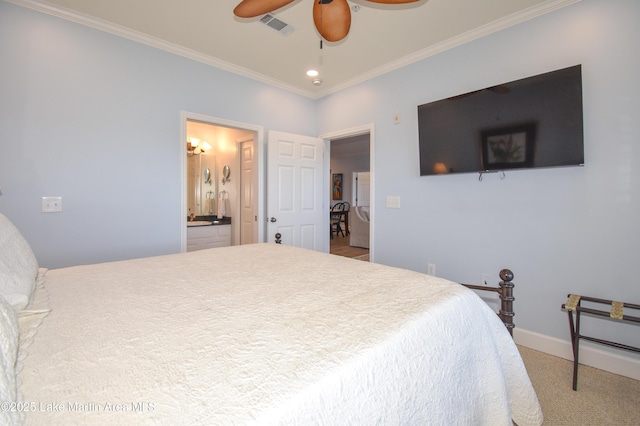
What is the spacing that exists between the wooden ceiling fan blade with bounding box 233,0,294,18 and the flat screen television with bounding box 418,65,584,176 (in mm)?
1727

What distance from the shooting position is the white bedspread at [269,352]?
1.79ft

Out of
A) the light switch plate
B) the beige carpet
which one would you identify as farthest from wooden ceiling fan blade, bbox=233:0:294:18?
the beige carpet

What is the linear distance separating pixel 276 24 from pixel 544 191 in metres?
2.64

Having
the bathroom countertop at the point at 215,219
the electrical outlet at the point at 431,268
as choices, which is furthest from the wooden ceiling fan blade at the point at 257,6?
the bathroom countertop at the point at 215,219

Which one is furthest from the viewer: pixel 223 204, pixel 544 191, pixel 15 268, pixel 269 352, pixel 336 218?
pixel 336 218

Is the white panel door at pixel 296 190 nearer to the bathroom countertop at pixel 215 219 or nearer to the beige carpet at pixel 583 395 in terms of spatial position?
the bathroom countertop at pixel 215 219

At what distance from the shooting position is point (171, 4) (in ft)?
7.11

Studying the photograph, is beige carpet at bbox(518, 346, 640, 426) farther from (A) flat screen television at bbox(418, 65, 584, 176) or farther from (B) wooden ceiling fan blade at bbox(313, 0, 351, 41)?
(B) wooden ceiling fan blade at bbox(313, 0, 351, 41)

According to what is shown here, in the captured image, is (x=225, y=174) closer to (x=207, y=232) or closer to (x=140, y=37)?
(x=207, y=232)

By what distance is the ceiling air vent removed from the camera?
2320 millimetres

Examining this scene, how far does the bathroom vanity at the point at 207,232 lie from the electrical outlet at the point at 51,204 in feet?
5.32

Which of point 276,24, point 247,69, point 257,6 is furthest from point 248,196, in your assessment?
point 257,6

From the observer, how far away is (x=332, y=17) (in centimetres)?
176

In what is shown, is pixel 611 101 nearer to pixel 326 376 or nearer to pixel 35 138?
pixel 326 376
